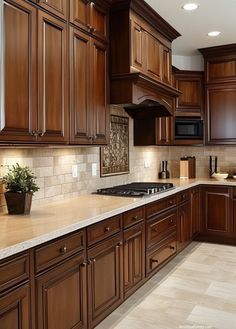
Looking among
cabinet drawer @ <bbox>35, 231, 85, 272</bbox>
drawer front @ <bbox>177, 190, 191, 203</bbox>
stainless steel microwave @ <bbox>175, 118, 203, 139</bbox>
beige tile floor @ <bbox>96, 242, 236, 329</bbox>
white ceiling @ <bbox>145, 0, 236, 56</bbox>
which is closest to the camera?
cabinet drawer @ <bbox>35, 231, 85, 272</bbox>

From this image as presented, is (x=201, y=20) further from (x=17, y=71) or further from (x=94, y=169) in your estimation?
(x=17, y=71)

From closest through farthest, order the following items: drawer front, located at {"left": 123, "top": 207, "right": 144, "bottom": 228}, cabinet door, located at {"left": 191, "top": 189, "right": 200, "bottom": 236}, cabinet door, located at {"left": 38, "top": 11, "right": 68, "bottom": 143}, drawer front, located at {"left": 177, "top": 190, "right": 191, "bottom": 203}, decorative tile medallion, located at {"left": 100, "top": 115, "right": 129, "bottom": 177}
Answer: cabinet door, located at {"left": 38, "top": 11, "right": 68, "bottom": 143}, drawer front, located at {"left": 123, "top": 207, "right": 144, "bottom": 228}, decorative tile medallion, located at {"left": 100, "top": 115, "right": 129, "bottom": 177}, drawer front, located at {"left": 177, "top": 190, "right": 191, "bottom": 203}, cabinet door, located at {"left": 191, "top": 189, "right": 200, "bottom": 236}

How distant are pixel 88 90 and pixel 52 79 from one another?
50 cm

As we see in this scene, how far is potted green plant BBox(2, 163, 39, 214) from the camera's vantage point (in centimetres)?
239

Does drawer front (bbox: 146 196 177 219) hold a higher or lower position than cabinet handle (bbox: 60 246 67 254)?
higher

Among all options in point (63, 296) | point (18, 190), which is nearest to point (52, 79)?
point (18, 190)

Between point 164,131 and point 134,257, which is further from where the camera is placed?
point 164,131

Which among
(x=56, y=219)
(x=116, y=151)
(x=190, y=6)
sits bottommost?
(x=56, y=219)

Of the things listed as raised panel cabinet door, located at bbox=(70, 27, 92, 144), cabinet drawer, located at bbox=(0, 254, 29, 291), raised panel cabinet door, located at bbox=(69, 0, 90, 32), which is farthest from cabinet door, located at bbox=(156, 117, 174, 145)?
cabinet drawer, located at bbox=(0, 254, 29, 291)

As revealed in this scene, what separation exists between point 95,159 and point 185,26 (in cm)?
202

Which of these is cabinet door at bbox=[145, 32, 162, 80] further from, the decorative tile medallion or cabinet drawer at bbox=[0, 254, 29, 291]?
cabinet drawer at bbox=[0, 254, 29, 291]

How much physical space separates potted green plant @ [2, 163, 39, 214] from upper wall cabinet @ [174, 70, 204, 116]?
3.35m

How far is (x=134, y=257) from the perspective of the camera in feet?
10.1

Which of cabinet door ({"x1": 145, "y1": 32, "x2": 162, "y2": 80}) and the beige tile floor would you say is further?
cabinet door ({"x1": 145, "y1": 32, "x2": 162, "y2": 80})
